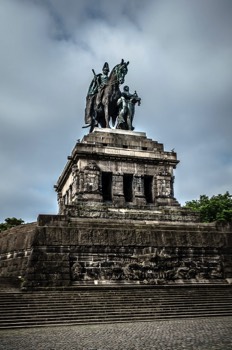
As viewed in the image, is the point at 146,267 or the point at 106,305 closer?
the point at 106,305

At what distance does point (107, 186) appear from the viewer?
81.6 ft

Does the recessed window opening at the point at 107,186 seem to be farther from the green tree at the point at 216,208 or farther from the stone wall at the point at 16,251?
the green tree at the point at 216,208

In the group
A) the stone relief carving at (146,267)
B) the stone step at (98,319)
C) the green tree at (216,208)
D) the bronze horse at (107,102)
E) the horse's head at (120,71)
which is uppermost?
the horse's head at (120,71)

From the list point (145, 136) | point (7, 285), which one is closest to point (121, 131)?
point (145, 136)

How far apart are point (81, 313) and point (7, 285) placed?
3.84m

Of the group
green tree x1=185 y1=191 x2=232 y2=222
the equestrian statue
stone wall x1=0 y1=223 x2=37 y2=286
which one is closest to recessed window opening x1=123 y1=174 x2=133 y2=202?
the equestrian statue

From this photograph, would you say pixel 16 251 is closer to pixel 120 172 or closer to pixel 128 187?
pixel 120 172

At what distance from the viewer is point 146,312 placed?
13.8 metres

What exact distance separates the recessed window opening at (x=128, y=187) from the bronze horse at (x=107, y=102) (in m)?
4.24

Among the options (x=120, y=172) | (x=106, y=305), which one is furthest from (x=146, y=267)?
(x=120, y=172)

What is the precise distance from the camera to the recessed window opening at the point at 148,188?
996 inches

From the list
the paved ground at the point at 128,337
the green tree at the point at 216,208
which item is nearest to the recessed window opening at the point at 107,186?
the paved ground at the point at 128,337

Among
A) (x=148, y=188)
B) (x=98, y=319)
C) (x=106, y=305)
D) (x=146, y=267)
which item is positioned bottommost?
(x=98, y=319)

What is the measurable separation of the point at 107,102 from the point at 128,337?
20111 millimetres
